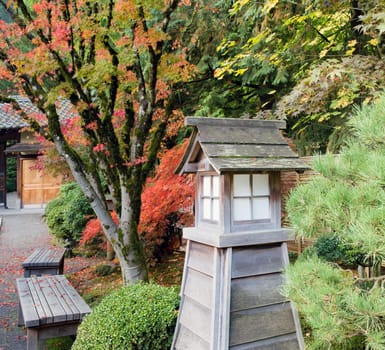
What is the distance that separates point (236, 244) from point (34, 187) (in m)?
14.3

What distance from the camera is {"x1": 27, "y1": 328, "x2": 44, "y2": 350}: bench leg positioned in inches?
131

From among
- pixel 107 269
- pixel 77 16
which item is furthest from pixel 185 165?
pixel 107 269

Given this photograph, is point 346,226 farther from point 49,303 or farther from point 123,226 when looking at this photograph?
point 123,226

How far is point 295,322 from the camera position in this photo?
117 inches

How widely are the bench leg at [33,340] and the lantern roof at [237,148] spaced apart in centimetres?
199

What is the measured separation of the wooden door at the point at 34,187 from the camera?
592 inches

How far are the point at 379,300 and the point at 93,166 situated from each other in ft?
13.4

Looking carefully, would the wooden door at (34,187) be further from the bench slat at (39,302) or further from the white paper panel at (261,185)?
the white paper panel at (261,185)

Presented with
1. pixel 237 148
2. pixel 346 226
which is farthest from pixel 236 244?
pixel 346 226

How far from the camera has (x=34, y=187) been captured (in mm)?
15234

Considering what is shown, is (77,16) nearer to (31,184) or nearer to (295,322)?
(295,322)

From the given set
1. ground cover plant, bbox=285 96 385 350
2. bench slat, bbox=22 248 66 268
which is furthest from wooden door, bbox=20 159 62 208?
ground cover plant, bbox=285 96 385 350

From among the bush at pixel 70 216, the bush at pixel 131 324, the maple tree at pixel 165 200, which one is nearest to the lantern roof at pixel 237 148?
the bush at pixel 131 324

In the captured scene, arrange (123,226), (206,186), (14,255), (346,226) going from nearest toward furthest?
1. (346,226)
2. (206,186)
3. (123,226)
4. (14,255)
